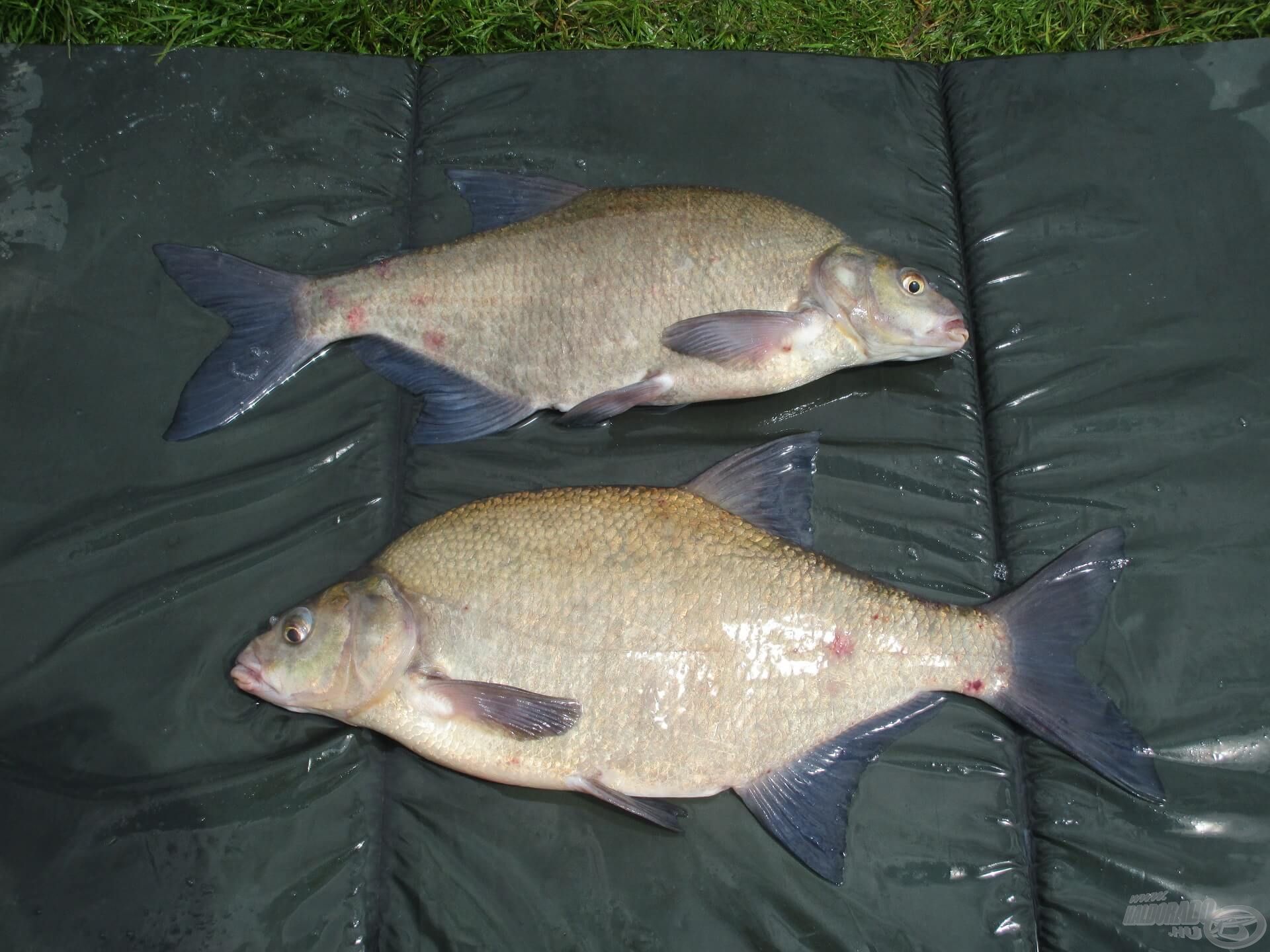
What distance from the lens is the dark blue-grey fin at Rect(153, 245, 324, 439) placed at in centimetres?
259

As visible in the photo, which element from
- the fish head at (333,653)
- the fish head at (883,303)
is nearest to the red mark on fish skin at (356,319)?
the fish head at (333,653)

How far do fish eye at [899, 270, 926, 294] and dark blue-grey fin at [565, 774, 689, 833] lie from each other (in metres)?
1.47

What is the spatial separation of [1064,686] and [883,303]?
1.06 m

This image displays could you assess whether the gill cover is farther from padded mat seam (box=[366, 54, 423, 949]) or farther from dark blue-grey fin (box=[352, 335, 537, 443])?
dark blue-grey fin (box=[352, 335, 537, 443])

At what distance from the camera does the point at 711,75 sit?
9.68ft

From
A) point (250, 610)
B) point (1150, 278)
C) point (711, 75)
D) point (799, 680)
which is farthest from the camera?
point (711, 75)

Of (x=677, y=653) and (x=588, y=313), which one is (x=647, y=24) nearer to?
(x=588, y=313)

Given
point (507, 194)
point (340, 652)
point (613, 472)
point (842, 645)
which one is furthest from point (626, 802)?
point (507, 194)

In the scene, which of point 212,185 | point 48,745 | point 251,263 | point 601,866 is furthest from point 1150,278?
point 48,745

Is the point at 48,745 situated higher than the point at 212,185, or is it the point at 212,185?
the point at 212,185

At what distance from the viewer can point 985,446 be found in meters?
2.67

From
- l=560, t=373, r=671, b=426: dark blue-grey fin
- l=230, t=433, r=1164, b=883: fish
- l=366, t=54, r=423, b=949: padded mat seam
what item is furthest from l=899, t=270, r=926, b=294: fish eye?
l=366, t=54, r=423, b=949: padded mat seam

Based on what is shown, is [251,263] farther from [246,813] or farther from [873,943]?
[873,943]

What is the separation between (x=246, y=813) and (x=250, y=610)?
0.50 meters
